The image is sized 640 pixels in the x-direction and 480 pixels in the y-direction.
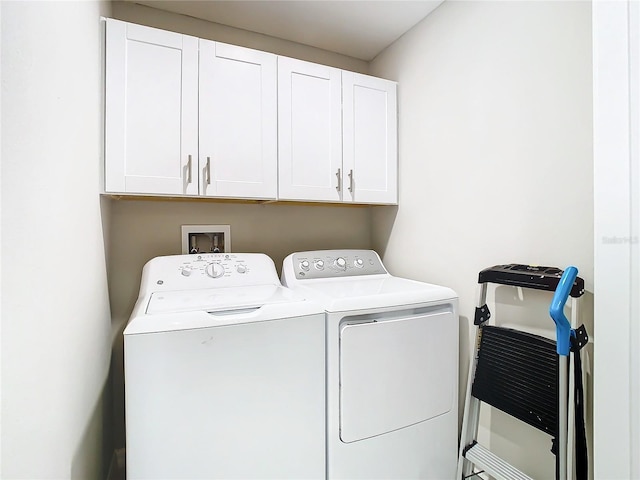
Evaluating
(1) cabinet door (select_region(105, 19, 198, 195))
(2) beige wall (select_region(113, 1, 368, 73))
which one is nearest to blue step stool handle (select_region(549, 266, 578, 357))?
(1) cabinet door (select_region(105, 19, 198, 195))

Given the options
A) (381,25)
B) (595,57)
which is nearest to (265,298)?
(595,57)

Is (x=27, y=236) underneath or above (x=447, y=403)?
above

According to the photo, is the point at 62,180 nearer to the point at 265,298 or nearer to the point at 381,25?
the point at 265,298

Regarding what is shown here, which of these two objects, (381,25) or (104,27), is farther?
(381,25)

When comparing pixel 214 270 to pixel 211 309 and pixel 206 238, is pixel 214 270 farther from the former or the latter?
pixel 211 309

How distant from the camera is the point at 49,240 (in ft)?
2.69

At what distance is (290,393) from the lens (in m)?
1.25

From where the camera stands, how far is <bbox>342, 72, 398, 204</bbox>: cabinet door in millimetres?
1960

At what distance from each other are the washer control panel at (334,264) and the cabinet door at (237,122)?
17.0 inches

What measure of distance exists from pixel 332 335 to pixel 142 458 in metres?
0.75

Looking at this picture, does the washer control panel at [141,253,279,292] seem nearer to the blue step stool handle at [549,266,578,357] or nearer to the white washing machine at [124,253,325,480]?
the white washing machine at [124,253,325,480]

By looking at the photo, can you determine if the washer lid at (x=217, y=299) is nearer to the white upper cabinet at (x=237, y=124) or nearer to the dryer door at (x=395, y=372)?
the dryer door at (x=395, y=372)

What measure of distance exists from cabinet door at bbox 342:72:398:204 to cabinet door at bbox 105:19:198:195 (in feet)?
2.82

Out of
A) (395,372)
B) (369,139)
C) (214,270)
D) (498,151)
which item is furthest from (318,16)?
(395,372)
